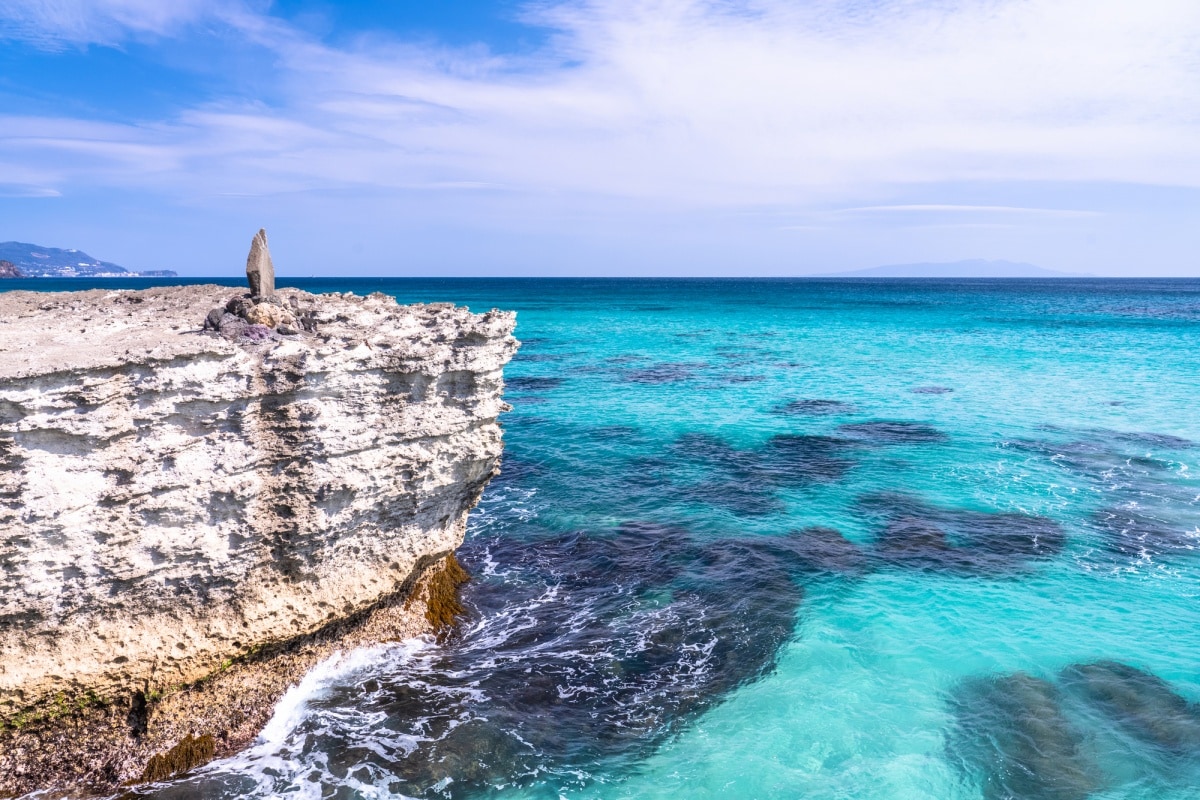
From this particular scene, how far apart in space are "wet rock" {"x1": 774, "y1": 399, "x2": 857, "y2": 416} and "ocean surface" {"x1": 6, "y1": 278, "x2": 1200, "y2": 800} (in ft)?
1.66

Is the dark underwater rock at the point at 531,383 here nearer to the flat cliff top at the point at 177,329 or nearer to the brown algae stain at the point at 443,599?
the flat cliff top at the point at 177,329

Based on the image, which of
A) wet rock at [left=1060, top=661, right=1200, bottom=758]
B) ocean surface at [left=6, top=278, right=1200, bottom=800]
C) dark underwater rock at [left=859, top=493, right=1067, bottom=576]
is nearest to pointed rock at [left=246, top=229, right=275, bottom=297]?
ocean surface at [left=6, top=278, right=1200, bottom=800]

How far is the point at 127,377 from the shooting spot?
814cm

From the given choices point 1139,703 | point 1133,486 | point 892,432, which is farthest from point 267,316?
point 1133,486

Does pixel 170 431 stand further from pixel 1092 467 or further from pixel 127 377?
pixel 1092 467

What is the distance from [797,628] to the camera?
13156mm

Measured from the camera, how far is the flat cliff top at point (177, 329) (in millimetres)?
8195

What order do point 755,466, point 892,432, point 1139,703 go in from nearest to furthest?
1. point 1139,703
2. point 755,466
3. point 892,432

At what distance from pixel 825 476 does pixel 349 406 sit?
15.1 metres

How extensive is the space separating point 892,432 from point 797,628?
14.6 m

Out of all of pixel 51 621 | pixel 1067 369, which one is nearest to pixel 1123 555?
pixel 51 621

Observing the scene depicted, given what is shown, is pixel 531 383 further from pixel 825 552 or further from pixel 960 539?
pixel 960 539

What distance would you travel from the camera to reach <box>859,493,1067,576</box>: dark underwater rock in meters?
15.6

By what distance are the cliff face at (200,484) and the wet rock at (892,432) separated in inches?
679
